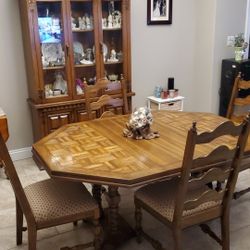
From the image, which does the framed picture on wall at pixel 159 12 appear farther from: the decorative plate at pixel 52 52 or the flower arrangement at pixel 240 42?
the decorative plate at pixel 52 52

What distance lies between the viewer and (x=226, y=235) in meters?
2.09

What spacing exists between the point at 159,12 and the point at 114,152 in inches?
104

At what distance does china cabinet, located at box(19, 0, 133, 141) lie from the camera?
3330 mm

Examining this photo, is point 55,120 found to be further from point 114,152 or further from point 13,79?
point 114,152

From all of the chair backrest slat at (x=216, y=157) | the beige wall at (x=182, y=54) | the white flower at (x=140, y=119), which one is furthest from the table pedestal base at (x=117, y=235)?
the beige wall at (x=182, y=54)

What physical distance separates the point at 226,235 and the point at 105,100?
1.43m

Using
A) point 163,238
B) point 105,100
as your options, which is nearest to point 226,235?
point 163,238

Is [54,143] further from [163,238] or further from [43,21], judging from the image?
[43,21]

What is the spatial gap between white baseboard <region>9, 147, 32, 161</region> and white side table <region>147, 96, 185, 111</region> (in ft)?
5.32

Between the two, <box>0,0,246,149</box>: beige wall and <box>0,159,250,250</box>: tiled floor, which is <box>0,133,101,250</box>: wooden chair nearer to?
<box>0,159,250,250</box>: tiled floor

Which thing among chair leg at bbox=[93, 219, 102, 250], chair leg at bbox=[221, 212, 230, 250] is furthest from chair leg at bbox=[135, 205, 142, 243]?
chair leg at bbox=[221, 212, 230, 250]

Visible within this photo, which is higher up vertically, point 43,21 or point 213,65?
point 43,21

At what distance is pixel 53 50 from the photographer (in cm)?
351

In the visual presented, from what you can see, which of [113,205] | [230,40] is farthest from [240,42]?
[113,205]
